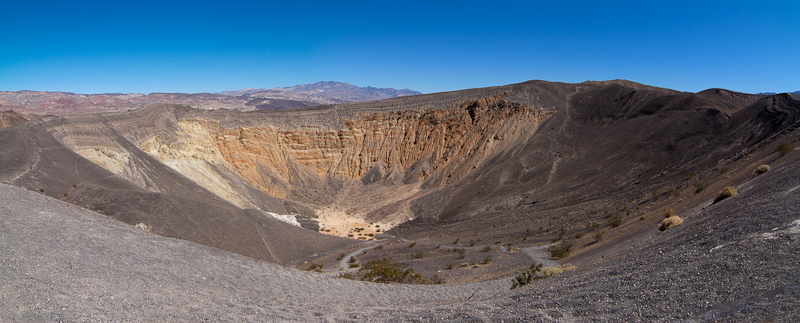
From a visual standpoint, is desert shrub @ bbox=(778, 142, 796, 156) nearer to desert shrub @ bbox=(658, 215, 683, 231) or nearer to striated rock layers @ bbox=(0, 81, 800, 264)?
striated rock layers @ bbox=(0, 81, 800, 264)

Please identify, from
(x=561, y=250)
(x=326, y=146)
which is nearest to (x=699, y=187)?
(x=561, y=250)

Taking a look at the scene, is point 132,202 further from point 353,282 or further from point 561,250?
point 561,250

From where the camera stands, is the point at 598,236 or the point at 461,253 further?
the point at 461,253

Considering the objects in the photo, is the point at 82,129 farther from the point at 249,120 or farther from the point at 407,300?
the point at 407,300

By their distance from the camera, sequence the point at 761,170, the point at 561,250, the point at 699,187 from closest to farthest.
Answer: the point at 761,170 < the point at 561,250 < the point at 699,187

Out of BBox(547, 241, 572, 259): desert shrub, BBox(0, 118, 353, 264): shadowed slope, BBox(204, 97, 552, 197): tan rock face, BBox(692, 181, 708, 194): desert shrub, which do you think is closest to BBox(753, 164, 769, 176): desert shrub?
BBox(692, 181, 708, 194): desert shrub

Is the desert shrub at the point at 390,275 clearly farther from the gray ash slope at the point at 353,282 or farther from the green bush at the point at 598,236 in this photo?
the green bush at the point at 598,236
